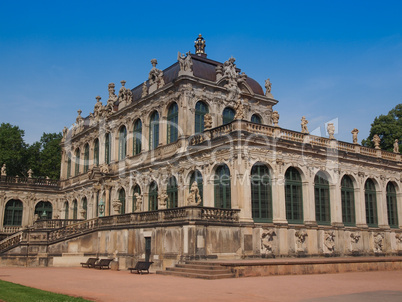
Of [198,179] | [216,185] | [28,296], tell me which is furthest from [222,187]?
[28,296]

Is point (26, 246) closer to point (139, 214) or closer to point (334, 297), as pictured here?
point (139, 214)

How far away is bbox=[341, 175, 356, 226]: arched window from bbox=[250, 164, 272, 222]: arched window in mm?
6650

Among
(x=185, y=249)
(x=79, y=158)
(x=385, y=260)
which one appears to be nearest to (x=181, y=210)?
(x=185, y=249)

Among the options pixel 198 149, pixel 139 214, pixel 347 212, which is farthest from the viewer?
pixel 347 212

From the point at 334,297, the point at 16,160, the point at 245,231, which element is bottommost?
the point at 334,297

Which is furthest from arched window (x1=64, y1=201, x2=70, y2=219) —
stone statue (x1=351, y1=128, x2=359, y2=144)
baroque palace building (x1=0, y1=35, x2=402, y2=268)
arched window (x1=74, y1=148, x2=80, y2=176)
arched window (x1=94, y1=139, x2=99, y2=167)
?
stone statue (x1=351, y1=128, x2=359, y2=144)

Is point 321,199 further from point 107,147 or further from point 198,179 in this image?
point 107,147

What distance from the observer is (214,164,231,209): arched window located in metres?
24.6

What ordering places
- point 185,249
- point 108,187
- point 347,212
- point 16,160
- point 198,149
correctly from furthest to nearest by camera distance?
point 16,160 → point 108,187 → point 347,212 → point 198,149 → point 185,249

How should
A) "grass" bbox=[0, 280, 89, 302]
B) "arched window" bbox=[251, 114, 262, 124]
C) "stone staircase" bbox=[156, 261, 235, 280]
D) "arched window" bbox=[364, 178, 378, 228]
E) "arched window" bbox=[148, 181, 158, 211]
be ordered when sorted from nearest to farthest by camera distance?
1. "grass" bbox=[0, 280, 89, 302]
2. "stone staircase" bbox=[156, 261, 235, 280]
3. "arched window" bbox=[364, 178, 378, 228]
4. "arched window" bbox=[148, 181, 158, 211]
5. "arched window" bbox=[251, 114, 262, 124]

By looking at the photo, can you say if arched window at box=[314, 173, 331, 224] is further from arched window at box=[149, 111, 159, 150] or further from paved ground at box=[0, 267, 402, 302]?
arched window at box=[149, 111, 159, 150]

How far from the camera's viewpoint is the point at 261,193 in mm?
24391

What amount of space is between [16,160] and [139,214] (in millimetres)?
31356

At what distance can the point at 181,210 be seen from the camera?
2130cm
